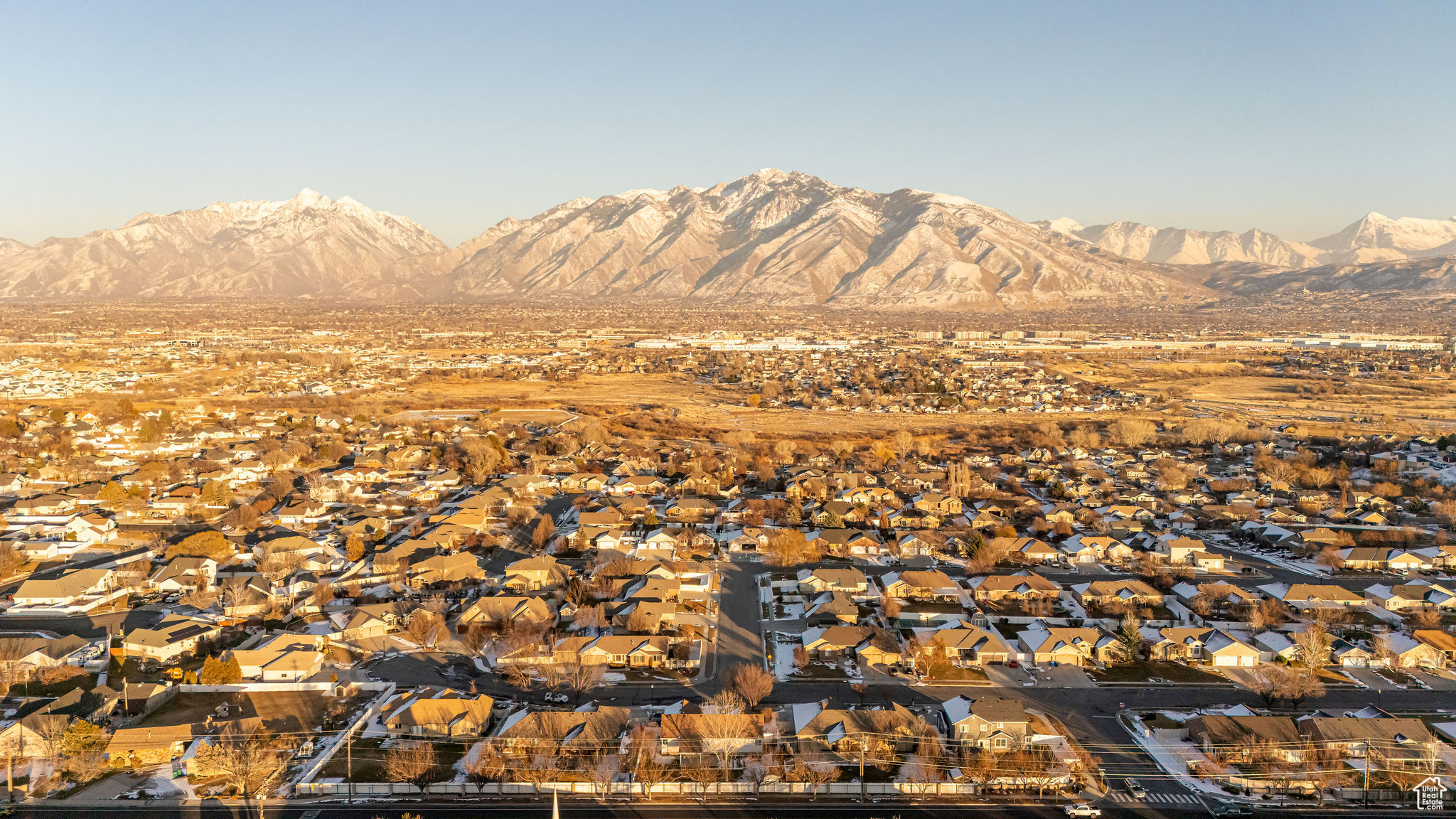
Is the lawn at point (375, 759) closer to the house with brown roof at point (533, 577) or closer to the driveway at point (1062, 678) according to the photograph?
the house with brown roof at point (533, 577)

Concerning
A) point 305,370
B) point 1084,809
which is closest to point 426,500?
point 1084,809

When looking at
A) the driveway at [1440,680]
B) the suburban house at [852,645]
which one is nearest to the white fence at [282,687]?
the suburban house at [852,645]

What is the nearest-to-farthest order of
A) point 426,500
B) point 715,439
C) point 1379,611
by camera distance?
point 1379,611, point 426,500, point 715,439

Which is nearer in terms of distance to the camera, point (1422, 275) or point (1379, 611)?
point (1379, 611)

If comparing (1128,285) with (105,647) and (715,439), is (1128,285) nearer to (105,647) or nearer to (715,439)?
(715,439)

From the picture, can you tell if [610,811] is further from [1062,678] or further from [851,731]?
[1062,678]

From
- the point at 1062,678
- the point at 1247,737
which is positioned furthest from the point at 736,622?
the point at 1247,737
